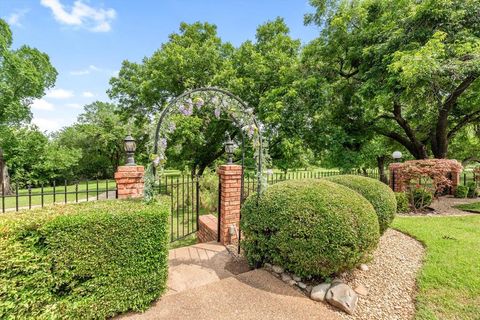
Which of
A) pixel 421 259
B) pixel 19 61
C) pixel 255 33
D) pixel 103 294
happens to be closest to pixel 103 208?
pixel 103 294

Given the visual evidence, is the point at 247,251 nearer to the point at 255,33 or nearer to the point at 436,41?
the point at 436,41

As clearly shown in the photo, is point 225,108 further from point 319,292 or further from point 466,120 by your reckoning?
point 466,120

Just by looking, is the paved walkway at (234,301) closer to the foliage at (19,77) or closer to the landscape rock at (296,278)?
the landscape rock at (296,278)

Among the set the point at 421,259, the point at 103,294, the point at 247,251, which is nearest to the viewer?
the point at 103,294

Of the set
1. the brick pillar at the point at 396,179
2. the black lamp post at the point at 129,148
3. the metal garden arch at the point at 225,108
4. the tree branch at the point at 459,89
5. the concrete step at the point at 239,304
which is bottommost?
the concrete step at the point at 239,304

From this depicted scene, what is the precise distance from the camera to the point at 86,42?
578cm

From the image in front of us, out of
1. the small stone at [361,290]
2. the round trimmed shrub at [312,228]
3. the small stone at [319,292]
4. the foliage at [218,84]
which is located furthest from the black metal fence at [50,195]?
the foliage at [218,84]

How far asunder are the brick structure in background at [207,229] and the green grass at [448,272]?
3.34m

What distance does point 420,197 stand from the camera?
22.6 ft

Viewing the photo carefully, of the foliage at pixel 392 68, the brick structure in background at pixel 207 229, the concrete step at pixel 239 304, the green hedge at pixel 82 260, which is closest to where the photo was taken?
the green hedge at pixel 82 260

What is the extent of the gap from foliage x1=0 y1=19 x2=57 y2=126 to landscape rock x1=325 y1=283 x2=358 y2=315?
1708 centimetres

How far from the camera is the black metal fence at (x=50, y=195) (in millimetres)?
3541

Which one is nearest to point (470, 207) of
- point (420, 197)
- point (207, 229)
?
point (420, 197)

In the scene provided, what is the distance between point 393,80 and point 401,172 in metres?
2.95
